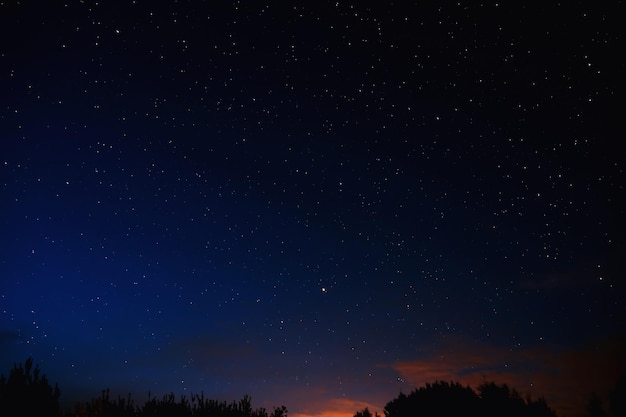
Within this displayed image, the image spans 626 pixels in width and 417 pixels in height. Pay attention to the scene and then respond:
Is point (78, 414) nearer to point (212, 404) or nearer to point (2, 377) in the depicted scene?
point (2, 377)

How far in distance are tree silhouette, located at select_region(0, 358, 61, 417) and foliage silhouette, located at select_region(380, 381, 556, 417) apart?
1876cm

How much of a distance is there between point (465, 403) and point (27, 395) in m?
19.7

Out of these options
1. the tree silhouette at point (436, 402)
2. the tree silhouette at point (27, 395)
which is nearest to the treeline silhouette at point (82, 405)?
the tree silhouette at point (27, 395)

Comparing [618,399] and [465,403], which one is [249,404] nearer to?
[465,403]

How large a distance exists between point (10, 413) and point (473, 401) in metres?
20.2

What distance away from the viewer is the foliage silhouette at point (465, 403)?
62.7ft

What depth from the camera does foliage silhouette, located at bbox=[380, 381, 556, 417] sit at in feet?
62.7

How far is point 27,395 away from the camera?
8.97 metres

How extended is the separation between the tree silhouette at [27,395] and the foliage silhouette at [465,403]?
18.8 metres

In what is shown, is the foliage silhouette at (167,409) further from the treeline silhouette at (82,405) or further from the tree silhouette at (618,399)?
the tree silhouette at (618,399)

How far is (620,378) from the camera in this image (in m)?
28.4

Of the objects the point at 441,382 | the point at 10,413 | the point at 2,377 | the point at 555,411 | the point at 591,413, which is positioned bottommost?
the point at 591,413

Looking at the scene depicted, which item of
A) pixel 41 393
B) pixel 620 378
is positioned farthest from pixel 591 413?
pixel 41 393

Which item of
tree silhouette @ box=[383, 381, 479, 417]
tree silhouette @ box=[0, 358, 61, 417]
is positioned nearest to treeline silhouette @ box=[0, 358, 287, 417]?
tree silhouette @ box=[0, 358, 61, 417]
